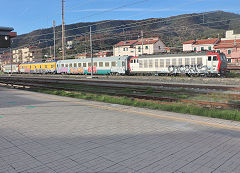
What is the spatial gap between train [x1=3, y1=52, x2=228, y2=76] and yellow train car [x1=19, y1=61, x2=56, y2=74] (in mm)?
3126

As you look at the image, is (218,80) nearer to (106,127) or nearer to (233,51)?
(106,127)

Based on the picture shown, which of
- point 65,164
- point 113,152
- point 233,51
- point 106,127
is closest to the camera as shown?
point 65,164

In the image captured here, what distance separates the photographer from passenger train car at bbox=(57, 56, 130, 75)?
1334 inches

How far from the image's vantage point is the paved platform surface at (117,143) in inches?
155

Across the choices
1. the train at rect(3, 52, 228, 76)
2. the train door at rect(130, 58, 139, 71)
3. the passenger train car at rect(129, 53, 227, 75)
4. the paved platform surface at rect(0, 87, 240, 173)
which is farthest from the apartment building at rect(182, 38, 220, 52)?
the paved platform surface at rect(0, 87, 240, 173)

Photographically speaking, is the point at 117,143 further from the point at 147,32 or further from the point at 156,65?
the point at 147,32

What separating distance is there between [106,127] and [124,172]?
282cm

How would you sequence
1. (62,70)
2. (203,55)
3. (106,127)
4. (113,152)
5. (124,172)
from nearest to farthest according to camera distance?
(124,172), (113,152), (106,127), (203,55), (62,70)

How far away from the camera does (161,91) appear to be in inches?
498

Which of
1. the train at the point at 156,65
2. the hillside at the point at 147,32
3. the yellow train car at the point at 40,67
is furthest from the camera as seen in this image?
the yellow train car at the point at 40,67

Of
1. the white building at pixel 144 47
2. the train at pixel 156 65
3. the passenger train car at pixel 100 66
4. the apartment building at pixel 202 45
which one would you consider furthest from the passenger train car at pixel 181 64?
the apartment building at pixel 202 45

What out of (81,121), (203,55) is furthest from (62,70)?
(81,121)

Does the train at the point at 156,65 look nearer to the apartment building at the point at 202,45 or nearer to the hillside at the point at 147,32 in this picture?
the hillside at the point at 147,32

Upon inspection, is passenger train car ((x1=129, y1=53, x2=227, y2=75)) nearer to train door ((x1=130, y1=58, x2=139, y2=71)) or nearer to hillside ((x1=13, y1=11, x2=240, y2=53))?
train door ((x1=130, y1=58, x2=139, y2=71))
